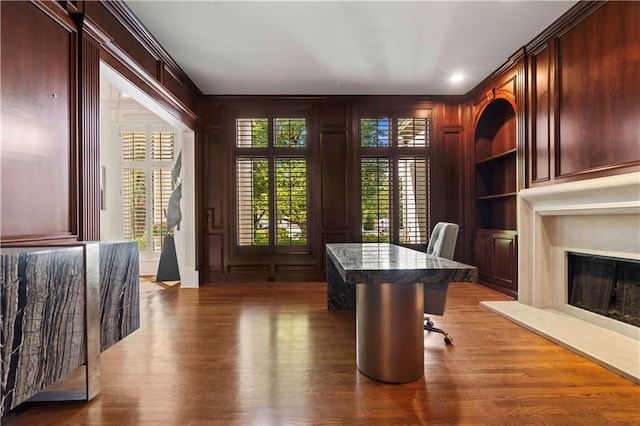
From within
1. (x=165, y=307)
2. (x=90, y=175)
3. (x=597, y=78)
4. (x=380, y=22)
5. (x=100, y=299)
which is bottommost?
(x=165, y=307)

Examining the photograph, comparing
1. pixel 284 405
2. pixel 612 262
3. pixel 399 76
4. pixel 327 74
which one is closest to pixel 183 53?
pixel 327 74

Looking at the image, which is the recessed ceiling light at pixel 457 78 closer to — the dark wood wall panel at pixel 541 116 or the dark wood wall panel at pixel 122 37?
the dark wood wall panel at pixel 541 116

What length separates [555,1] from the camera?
2723 mm

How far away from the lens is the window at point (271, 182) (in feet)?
15.9

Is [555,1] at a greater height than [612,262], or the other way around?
[555,1]

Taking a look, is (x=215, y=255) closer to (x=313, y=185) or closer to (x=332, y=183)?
(x=313, y=185)

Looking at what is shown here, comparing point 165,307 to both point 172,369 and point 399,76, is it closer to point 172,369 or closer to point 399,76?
point 172,369

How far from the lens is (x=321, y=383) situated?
184 centimetres

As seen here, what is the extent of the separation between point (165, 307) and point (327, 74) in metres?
3.43

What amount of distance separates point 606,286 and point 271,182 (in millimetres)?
4019

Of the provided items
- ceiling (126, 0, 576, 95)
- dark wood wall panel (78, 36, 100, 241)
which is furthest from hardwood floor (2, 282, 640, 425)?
ceiling (126, 0, 576, 95)

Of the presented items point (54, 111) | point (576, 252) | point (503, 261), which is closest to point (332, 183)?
point (503, 261)

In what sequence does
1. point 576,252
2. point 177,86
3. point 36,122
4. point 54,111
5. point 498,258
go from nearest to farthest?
1. point 36,122
2. point 54,111
3. point 576,252
4. point 177,86
5. point 498,258

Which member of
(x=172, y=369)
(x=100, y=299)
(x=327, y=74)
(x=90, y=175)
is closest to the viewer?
(x=100, y=299)
